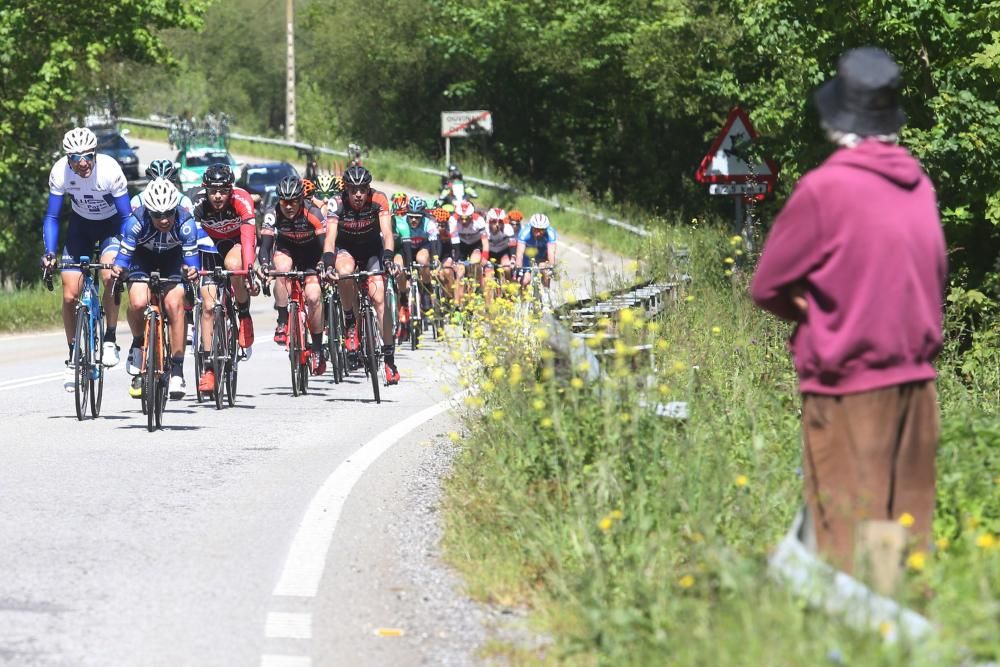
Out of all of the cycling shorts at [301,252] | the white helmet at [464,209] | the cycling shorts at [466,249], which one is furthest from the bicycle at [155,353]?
the cycling shorts at [466,249]

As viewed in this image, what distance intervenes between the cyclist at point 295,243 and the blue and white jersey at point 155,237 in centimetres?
234

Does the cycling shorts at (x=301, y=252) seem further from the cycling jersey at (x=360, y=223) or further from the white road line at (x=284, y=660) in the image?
A: the white road line at (x=284, y=660)

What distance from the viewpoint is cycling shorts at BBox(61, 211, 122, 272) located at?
13.5 meters

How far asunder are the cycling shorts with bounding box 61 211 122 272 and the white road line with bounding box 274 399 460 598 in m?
2.63

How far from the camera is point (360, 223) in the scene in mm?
15266

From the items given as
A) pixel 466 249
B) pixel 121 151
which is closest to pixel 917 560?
pixel 466 249

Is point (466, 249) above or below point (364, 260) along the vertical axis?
below

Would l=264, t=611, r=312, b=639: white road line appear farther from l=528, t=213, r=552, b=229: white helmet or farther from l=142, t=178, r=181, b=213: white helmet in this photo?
l=528, t=213, r=552, b=229: white helmet

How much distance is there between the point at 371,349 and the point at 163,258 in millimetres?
2535

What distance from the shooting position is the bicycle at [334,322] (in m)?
15.9

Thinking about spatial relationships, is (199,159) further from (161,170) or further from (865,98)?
(865,98)

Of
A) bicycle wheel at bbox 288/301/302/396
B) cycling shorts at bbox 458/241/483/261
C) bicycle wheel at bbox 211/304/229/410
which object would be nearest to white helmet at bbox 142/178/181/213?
bicycle wheel at bbox 211/304/229/410

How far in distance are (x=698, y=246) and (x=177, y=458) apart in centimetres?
1165

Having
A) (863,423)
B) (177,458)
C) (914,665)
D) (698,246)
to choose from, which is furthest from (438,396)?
(914,665)
